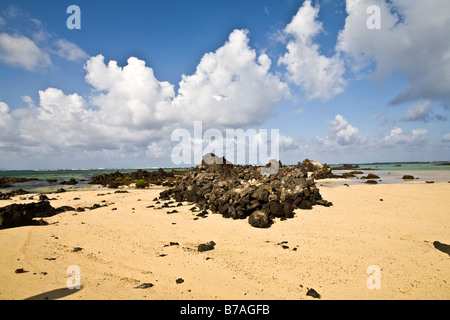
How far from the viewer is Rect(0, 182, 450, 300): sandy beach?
5.27 meters

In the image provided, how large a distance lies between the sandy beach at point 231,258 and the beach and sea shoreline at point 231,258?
0.03 meters

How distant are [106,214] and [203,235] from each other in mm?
8586

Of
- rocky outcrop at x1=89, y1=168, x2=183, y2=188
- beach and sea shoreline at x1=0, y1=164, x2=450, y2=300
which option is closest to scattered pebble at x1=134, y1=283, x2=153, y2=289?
beach and sea shoreline at x1=0, y1=164, x2=450, y2=300

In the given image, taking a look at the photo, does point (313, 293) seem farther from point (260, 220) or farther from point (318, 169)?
point (318, 169)

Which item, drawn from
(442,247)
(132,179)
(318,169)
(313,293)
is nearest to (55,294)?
(313,293)

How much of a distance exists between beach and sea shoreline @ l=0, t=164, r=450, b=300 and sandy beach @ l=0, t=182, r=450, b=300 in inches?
1.3

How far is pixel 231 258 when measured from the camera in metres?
7.28

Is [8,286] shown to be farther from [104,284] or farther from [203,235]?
[203,235]

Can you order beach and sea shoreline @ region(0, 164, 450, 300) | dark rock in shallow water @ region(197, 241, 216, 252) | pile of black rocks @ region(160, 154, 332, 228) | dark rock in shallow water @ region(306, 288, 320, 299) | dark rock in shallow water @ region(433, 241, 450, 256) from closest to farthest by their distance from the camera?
1. dark rock in shallow water @ region(306, 288, 320, 299)
2. beach and sea shoreline @ region(0, 164, 450, 300)
3. dark rock in shallow water @ region(433, 241, 450, 256)
4. dark rock in shallow water @ region(197, 241, 216, 252)
5. pile of black rocks @ region(160, 154, 332, 228)

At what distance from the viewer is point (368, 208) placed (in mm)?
14438

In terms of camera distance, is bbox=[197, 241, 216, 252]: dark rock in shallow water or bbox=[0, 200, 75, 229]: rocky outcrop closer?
bbox=[197, 241, 216, 252]: dark rock in shallow water

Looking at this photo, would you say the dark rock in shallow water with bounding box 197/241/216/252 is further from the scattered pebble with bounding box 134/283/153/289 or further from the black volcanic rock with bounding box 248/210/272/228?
the black volcanic rock with bounding box 248/210/272/228

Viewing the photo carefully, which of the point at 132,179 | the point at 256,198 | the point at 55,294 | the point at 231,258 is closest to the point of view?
the point at 55,294
